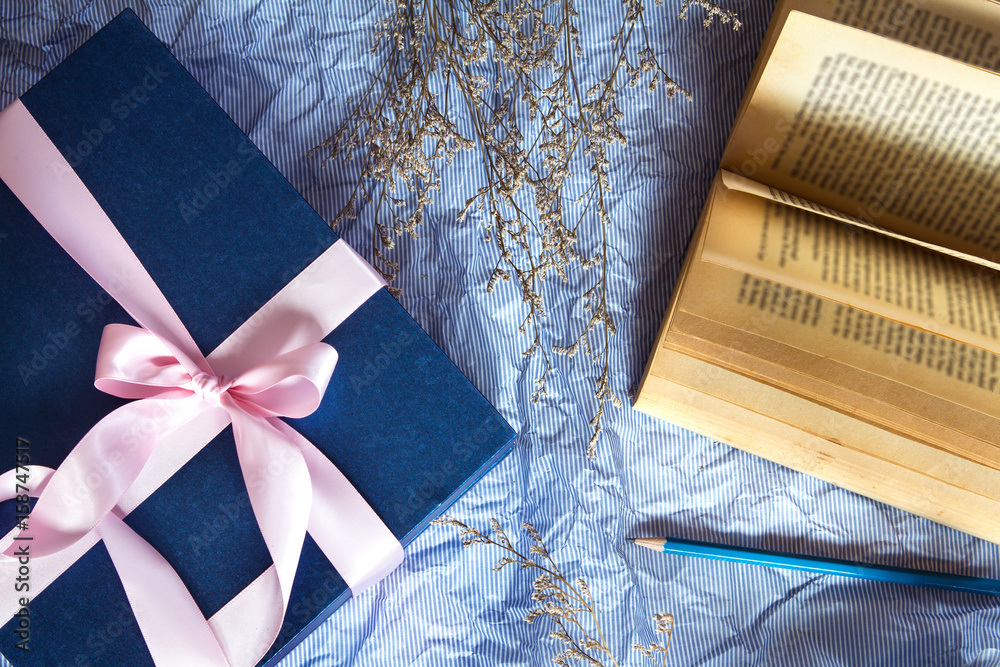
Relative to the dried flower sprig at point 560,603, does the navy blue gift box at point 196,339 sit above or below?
above

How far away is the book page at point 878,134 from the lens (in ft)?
2.13

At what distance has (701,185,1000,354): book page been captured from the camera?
0.66 m

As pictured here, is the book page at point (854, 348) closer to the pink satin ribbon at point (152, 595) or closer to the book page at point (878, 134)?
the book page at point (878, 134)

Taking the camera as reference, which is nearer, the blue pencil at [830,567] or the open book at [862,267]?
the open book at [862,267]

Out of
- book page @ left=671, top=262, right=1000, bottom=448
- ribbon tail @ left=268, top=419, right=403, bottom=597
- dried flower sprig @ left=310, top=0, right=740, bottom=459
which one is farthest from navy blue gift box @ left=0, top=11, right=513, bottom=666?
book page @ left=671, top=262, right=1000, bottom=448

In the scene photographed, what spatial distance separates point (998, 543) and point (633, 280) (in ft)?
1.60

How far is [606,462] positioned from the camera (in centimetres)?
79

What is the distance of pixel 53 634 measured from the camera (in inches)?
23.3

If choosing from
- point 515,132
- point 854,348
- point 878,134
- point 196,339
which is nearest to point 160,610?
point 196,339

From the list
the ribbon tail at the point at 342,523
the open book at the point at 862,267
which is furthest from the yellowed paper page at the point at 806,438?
the ribbon tail at the point at 342,523

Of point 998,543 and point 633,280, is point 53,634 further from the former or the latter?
point 998,543

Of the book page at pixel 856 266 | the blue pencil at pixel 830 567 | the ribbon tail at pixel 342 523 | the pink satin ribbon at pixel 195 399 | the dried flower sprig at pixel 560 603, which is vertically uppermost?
the pink satin ribbon at pixel 195 399

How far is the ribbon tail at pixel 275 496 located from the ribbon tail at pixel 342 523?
0.02m

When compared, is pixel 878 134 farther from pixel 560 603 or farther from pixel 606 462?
pixel 560 603
